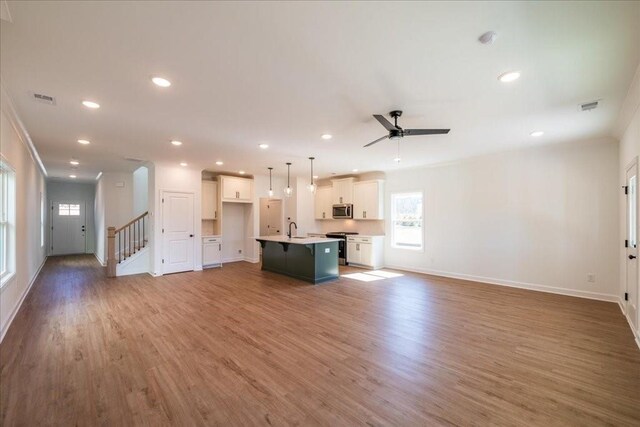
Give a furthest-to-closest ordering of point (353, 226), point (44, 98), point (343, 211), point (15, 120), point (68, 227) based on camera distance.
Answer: point (68, 227), point (353, 226), point (343, 211), point (15, 120), point (44, 98)

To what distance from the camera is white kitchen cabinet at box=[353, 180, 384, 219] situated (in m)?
7.79

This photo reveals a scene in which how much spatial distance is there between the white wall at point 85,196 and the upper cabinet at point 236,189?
6820mm

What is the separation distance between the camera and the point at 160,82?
2672mm

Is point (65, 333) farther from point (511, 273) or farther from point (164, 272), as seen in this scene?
point (511, 273)

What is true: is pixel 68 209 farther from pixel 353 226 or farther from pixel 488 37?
pixel 488 37

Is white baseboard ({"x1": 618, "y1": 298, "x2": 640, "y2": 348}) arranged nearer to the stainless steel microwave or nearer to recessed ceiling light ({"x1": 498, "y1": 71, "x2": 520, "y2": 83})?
recessed ceiling light ({"x1": 498, "y1": 71, "x2": 520, "y2": 83})

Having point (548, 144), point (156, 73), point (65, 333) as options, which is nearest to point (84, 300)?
point (65, 333)

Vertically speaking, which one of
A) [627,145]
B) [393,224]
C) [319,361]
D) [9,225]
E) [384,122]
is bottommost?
[319,361]

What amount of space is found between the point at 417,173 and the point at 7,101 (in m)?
7.18

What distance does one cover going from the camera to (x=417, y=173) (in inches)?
283

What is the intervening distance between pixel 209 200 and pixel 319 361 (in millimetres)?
6564

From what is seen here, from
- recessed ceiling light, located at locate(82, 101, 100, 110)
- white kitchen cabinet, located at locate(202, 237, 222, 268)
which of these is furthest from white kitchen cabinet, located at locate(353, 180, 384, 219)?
recessed ceiling light, located at locate(82, 101, 100, 110)

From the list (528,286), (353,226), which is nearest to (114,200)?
(353,226)

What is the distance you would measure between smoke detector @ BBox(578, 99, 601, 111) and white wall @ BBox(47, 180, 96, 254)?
46.5 feet
